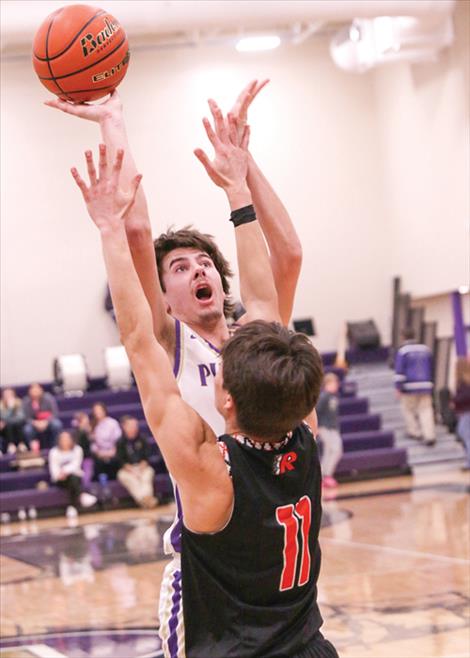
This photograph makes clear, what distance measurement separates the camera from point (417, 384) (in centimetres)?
1527

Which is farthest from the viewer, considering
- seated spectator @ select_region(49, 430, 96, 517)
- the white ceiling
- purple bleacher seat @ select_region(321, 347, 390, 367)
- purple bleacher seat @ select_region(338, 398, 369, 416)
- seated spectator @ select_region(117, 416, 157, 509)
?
purple bleacher seat @ select_region(321, 347, 390, 367)

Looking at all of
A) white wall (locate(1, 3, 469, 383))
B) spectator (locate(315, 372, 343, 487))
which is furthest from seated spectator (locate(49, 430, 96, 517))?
white wall (locate(1, 3, 469, 383))

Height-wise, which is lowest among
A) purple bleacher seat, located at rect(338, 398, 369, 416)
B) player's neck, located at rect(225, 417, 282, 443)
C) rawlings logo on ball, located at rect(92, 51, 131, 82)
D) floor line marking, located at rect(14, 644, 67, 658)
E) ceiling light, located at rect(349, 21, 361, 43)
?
purple bleacher seat, located at rect(338, 398, 369, 416)

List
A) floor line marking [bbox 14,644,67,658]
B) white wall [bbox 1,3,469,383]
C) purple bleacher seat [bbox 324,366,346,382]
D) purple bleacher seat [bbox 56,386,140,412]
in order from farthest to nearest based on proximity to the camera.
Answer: white wall [bbox 1,3,469,383] → purple bleacher seat [bbox 324,366,346,382] → purple bleacher seat [bbox 56,386,140,412] → floor line marking [bbox 14,644,67,658]

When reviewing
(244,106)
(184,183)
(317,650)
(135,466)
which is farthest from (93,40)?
(184,183)

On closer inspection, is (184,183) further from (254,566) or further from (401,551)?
(254,566)

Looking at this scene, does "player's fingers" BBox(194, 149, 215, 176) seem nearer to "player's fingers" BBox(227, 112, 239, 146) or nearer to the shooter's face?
"player's fingers" BBox(227, 112, 239, 146)

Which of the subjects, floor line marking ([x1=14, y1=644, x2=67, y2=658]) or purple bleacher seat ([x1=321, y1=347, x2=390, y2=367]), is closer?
floor line marking ([x1=14, y1=644, x2=67, y2=658])

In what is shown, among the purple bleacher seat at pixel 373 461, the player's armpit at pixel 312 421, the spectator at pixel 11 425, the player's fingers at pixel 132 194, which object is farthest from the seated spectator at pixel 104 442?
the player's fingers at pixel 132 194

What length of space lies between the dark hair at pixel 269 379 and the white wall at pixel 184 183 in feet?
50.3

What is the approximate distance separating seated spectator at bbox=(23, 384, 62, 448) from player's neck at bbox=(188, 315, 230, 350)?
11.7m

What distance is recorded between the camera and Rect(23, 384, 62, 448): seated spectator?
1465cm

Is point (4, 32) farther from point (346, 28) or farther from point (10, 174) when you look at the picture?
point (346, 28)

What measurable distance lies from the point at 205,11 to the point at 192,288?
9.09 m
